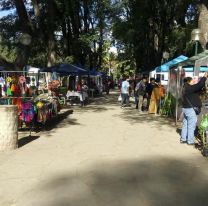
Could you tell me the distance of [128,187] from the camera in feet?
22.3

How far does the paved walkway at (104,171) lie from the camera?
20.5 ft

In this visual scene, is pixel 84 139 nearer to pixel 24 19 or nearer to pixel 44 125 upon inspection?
pixel 44 125

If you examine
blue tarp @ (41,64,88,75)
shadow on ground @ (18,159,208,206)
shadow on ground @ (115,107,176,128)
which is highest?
blue tarp @ (41,64,88,75)

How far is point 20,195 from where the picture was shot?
6.46m

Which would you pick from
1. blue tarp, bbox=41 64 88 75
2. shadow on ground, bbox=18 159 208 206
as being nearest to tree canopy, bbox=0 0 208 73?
blue tarp, bbox=41 64 88 75

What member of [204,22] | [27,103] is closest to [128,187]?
[27,103]

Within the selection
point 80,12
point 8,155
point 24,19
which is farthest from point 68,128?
point 80,12

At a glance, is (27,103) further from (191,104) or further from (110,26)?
(110,26)

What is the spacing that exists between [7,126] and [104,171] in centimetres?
293

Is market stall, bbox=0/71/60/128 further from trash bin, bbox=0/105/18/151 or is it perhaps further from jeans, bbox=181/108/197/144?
jeans, bbox=181/108/197/144

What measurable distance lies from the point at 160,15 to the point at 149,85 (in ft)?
55.5

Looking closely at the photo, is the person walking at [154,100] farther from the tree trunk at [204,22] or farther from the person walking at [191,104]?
the person walking at [191,104]

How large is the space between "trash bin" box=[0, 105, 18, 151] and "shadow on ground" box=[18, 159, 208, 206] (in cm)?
244

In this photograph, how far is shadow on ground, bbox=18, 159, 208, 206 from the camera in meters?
6.08
